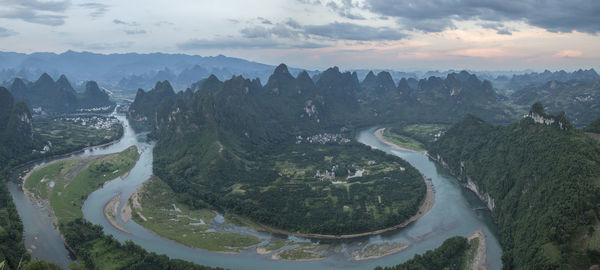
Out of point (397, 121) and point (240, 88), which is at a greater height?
point (240, 88)

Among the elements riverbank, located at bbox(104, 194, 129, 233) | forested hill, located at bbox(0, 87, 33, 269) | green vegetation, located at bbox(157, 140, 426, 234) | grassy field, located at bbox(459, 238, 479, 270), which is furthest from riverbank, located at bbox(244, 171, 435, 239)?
forested hill, located at bbox(0, 87, 33, 269)

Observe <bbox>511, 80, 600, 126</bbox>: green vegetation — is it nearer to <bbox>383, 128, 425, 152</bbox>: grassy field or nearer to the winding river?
<bbox>383, 128, 425, 152</bbox>: grassy field

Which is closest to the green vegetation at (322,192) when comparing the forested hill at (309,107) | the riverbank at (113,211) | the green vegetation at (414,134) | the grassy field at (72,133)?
the riverbank at (113,211)

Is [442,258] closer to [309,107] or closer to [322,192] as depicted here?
[322,192]

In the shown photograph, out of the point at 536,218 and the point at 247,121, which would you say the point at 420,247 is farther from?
the point at 247,121

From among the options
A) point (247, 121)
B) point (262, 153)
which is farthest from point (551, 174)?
point (247, 121)

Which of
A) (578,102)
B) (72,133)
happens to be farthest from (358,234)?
(578,102)
